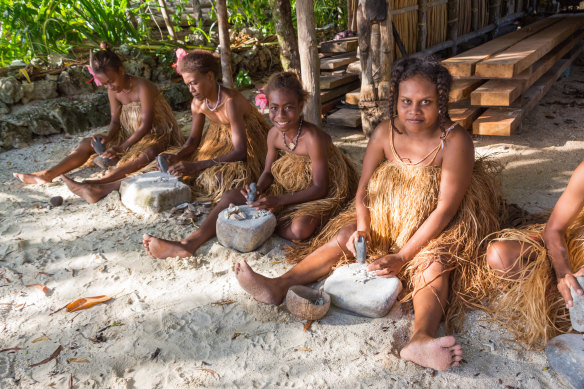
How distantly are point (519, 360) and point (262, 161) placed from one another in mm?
2119

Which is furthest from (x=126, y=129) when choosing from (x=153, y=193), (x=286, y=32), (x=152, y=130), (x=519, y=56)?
(x=519, y=56)

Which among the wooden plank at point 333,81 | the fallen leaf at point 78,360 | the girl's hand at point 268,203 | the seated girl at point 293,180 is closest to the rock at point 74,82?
the wooden plank at point 333,81

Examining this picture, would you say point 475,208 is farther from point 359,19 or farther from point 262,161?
point 359,19

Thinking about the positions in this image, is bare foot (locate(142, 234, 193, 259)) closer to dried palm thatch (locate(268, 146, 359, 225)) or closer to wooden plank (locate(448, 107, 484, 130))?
dried palm thatch (locate(268, 146, 359, 225))

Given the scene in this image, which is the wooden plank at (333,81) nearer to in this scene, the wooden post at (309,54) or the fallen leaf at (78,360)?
the wooden post at (309,54)

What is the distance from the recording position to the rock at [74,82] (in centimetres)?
503

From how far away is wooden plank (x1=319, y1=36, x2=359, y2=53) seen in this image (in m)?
5.58

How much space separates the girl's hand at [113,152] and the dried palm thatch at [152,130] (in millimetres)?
54

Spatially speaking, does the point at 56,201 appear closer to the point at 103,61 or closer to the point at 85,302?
the point at 103,61

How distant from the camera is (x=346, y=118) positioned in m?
4.54

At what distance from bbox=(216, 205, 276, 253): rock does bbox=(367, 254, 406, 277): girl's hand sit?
69 cm

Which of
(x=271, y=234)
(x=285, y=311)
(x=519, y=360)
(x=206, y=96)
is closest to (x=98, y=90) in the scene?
(x=206, y=96)

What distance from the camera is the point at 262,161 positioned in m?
3.33

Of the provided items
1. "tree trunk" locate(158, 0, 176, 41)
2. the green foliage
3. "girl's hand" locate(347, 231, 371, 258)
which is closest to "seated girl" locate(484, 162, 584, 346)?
"girl's hand" locate(347, 231, 371, 258)
